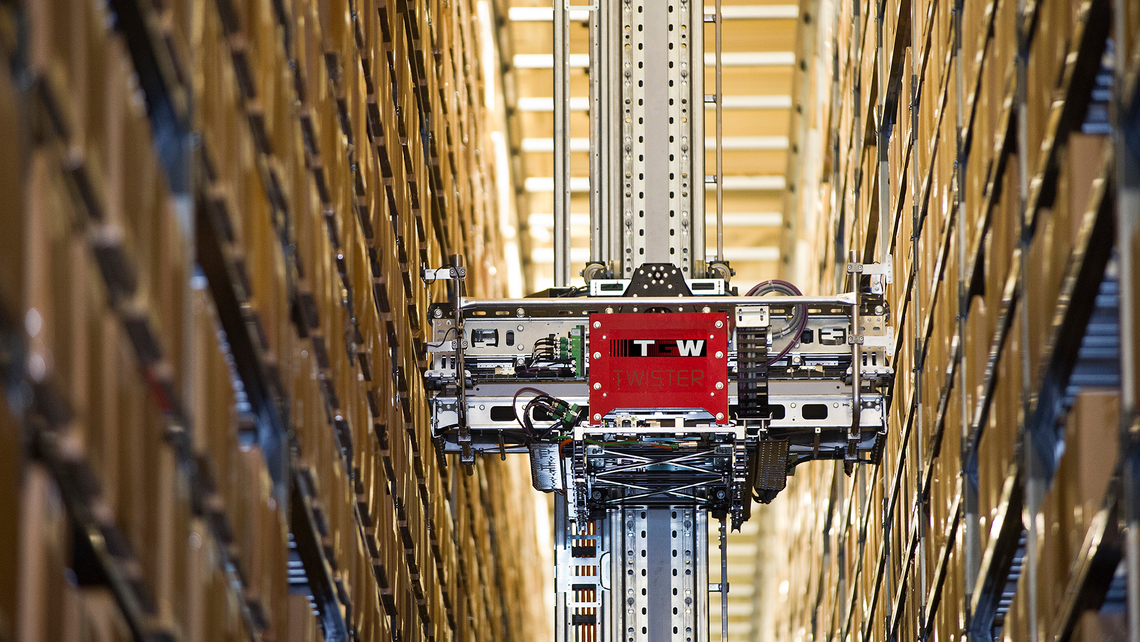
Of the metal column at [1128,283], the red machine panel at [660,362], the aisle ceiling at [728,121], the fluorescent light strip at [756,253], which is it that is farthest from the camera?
the fluorescent light strip at [756,253]

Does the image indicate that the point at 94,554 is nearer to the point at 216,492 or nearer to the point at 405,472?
the point at 216,492

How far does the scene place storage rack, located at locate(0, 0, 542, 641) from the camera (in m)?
5.03

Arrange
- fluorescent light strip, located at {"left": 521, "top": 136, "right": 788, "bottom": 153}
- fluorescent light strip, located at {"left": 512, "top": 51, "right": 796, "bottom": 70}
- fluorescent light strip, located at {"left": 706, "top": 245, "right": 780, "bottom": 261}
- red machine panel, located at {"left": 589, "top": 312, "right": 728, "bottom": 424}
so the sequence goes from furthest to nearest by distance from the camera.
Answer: fluorescent light strip, located at {"left": 706, "top": 245, "right": 780, "bottom": 261} < fluorescent light strip, located at {"left": 521, "top": 136, "right": 788, "bottom": 153} < fluorescent light strip, located at {"left": 512, "top": 51, "right": 796, "bottom": 70} < red machine panel, located at {"left": 589, "top": 312, "right": 728, "bottom": 424}

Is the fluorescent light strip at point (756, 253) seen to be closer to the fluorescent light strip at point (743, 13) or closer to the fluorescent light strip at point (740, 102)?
the fluorescent light strip at point (740, 102)

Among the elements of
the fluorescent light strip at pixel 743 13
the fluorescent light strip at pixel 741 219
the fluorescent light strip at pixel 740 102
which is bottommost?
the fluorescent light strip at pixel 741 219

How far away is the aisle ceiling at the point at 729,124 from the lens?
1047 inches

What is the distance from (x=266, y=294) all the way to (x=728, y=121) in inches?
881

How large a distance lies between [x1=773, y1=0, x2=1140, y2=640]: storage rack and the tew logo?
1.69 metres

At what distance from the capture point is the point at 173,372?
604 cm

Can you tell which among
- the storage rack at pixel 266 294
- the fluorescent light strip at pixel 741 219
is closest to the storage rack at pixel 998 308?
the storage rack at pixel 266 294

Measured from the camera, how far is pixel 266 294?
7773mm

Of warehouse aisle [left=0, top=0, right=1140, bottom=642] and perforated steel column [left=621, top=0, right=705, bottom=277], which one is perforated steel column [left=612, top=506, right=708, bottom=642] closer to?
warehouse aisle [left=0, top=0, right=1140, bottom=642]

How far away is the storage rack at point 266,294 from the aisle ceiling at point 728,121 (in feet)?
35.7

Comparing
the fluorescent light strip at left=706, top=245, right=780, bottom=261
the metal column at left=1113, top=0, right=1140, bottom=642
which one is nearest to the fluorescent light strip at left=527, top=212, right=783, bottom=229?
the fluorescent light strip at left=706, top=245, right=780, bottom=261
